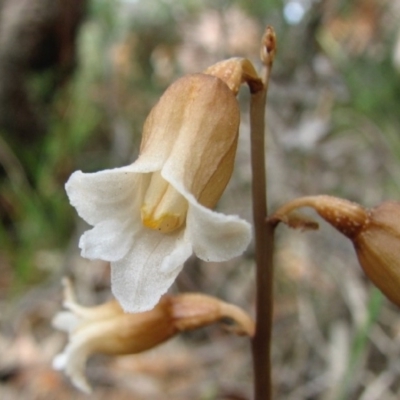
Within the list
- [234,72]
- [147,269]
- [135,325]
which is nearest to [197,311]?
[135,325]

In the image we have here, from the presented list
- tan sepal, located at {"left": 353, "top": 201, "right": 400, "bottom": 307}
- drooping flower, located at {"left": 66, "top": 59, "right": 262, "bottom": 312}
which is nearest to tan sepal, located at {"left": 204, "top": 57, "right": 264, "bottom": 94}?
drooping flower, located at {"left": 66, "top": 59, "right": 262, "bottom": 312}

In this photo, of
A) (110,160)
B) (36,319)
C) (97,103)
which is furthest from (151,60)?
(36,319)

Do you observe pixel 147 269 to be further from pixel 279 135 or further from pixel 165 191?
pixel 279 135

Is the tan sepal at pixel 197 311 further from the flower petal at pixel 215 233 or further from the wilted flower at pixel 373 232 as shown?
the flower petal at pixel 215 233

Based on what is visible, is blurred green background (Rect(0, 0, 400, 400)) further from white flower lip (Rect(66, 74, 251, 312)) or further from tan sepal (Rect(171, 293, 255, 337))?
white flower lip (Rect(66, 74, 251, 312))

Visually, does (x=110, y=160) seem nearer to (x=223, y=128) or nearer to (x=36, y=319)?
(x=36, y=319)

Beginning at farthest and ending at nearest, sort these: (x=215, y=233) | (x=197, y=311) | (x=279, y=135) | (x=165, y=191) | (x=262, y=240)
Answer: (x=279, y=135) → (x=197, y=311) → (x=262, y=240) → (x=165, y=191) → (x=215, y=233)

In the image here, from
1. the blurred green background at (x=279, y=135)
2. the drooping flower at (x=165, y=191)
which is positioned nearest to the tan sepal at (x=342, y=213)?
the drooping flower at (x=165, y=191)
